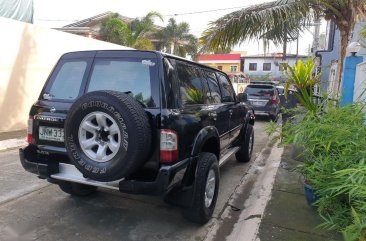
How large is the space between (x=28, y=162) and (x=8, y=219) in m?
0.74

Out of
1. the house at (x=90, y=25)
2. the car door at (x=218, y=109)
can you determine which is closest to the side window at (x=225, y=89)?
the car door at (x=218, y=109)

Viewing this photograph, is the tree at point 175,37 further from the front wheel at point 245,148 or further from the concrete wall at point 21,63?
the front wheel at point 245,148

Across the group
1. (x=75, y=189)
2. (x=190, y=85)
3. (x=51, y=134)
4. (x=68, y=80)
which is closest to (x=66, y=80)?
(x=68, y=80)

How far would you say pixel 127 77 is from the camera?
10.9 ft

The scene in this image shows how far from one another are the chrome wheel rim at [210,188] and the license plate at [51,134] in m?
1.61

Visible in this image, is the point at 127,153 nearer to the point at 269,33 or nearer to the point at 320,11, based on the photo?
the point at 269,33

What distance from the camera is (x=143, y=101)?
3.16m

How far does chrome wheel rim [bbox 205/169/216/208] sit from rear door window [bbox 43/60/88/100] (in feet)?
5.52

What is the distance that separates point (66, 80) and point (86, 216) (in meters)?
1.55

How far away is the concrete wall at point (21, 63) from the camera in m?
8.26

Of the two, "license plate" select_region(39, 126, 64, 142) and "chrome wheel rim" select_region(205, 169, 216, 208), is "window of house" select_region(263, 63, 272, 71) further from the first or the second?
"license plate" select_region(39, 126, 64, 142)

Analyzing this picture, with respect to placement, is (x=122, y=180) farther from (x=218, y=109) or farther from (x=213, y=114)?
(x=218, y=109)

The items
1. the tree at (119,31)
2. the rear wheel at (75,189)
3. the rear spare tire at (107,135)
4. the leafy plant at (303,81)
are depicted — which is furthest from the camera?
the tree at (119,31)

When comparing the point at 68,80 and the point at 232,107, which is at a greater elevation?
the point at 68,80
